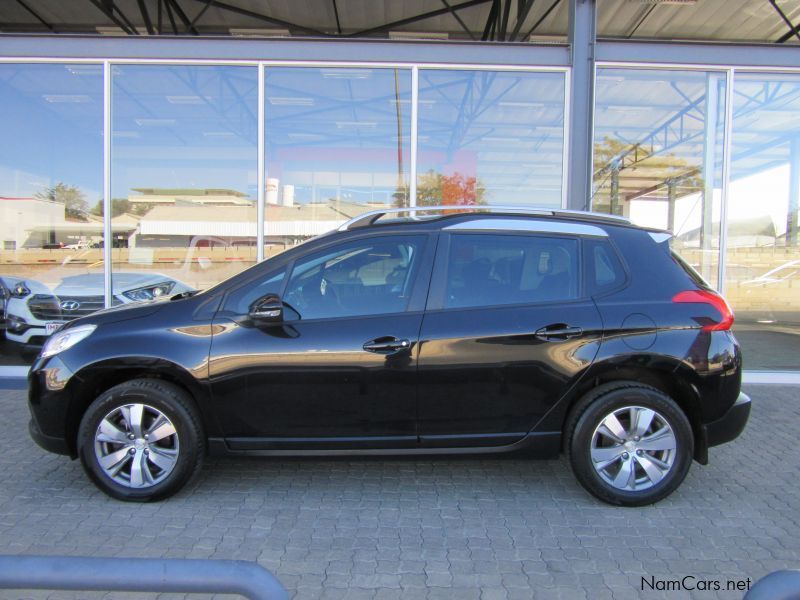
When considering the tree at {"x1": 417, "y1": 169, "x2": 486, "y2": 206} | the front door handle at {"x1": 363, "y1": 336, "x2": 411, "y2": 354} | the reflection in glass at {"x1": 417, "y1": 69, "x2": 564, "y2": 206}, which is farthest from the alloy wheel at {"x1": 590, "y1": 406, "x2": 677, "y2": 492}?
the tree at {"x1": 417, "y1": 169, "x2": 486, "y2": 206}

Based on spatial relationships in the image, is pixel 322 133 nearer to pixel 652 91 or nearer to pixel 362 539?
pixel 652 91

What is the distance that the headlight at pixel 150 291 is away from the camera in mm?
7305

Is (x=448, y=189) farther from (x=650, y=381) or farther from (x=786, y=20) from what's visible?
(x=786, y=20)

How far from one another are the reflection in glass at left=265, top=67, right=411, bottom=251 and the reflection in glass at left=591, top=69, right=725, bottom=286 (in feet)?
9.21

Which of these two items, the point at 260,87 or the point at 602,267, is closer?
the point at 602,267

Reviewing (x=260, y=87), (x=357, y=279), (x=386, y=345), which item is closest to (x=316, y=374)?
(x=386, y=345)

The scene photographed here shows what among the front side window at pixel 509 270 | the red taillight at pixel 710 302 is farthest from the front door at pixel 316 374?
the red taillight at pixel 710 302

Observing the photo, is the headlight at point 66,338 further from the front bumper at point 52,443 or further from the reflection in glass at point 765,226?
the reflection in glass at point 765,226

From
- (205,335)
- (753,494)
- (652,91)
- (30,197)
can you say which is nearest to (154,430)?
(205,335)

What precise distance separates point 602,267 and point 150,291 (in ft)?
20.3

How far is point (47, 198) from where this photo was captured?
7.94 meters

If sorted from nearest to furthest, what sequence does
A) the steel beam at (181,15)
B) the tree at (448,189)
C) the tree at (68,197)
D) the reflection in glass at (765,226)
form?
the tree at (68,197)
the tree at (448,189)
the reflection in glass at (765,226)
the steel beam at (181,15)

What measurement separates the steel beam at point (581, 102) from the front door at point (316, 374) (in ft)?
12.9

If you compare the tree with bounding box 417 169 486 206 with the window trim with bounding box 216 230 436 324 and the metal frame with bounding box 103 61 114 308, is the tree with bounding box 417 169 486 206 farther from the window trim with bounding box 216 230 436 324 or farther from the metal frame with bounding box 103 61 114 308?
the window trim with bounding box 216 230 436 324
